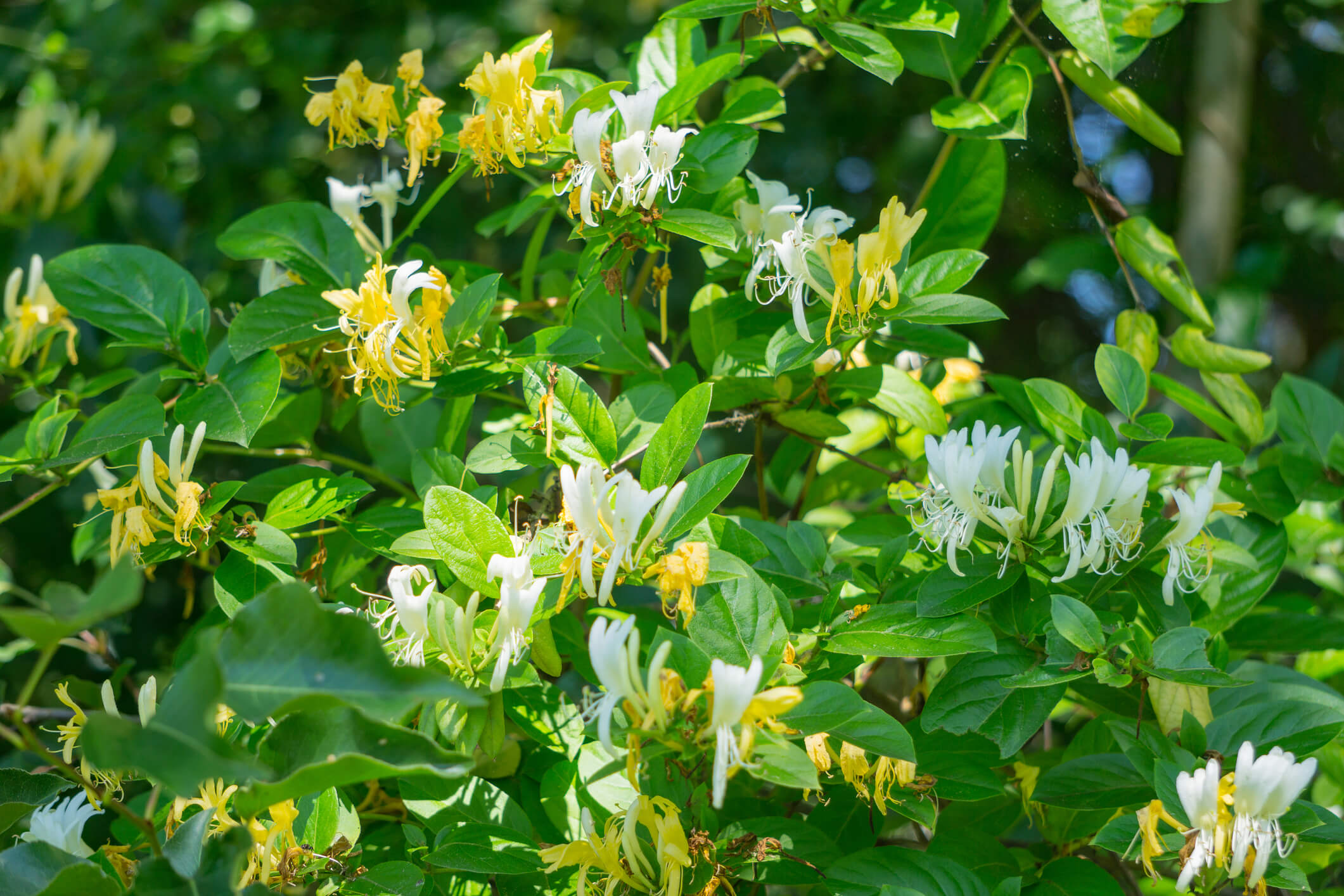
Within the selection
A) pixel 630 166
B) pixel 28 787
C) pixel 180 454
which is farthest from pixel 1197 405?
pixel 28 787

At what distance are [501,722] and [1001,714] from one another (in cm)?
27

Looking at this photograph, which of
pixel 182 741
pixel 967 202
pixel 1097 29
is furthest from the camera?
pixel 967 202

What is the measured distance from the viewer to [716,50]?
2.64 ft

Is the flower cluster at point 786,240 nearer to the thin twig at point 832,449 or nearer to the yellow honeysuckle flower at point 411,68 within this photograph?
the thin twig at point 832,449

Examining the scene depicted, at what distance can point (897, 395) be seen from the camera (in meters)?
0.71

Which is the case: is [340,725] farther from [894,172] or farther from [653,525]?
[894,172]

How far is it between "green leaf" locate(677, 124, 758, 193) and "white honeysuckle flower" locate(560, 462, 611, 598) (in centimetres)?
23

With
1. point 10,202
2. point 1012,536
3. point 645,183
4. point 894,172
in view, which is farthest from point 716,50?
point 894,172

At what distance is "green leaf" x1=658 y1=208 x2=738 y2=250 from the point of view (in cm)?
58

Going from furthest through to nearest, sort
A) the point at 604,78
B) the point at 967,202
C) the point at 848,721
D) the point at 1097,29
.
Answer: the point at 604,78
the point at 967,202
the point at 1097,29
the point at 848,721

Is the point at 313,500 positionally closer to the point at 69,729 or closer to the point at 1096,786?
the point at 69,729

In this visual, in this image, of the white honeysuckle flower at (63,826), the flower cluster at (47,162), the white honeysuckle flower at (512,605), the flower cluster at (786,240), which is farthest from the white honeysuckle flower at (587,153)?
the flower cluster at (47,162)

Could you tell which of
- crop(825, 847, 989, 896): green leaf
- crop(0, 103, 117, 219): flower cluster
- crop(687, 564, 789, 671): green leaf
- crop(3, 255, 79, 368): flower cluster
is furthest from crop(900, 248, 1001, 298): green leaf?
crop(0, 103, 117, 219): flower cluster

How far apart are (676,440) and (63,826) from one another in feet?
1.33
